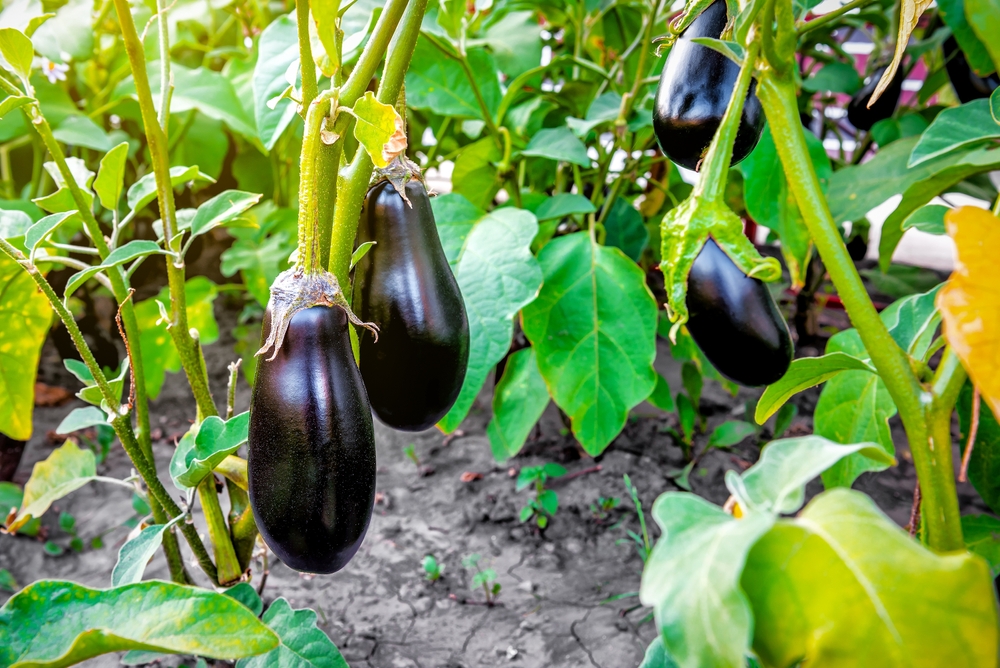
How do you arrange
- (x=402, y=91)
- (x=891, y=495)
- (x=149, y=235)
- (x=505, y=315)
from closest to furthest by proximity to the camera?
(x=402, y=91), (x=505, y=315), (x=891, y=495), (x=149, y=235)

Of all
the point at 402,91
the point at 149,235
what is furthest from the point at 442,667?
the point at 149,235

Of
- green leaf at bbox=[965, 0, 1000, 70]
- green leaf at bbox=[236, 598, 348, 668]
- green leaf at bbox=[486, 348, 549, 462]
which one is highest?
green leaf at bbox=[965, 0, 1000, 70]

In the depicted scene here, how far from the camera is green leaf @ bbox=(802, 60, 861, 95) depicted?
118cm

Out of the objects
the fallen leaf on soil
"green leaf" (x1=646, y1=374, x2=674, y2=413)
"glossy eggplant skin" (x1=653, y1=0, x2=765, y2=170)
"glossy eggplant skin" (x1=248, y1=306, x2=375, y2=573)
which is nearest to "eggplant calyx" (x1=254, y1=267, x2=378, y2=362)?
"glossy eggplant skin" (x1=248, y1=306, x2=375, y2=573)

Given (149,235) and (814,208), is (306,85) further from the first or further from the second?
(149,235)

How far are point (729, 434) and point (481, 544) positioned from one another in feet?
1.47

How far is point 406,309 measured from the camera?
1.33 feet

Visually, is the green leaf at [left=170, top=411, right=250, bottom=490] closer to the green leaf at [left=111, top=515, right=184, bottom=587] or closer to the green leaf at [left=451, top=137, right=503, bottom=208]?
the green leaf at [left=111, top=515, right=184, bottom=587]

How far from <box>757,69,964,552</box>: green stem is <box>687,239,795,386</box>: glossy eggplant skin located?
44mm

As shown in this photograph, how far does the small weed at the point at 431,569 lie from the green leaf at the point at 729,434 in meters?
0.49

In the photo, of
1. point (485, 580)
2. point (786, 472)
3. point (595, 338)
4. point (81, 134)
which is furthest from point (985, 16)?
point (81, 134)

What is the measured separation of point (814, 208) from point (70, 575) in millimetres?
1064

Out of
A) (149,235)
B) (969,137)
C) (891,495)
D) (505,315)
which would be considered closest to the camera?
(969,137)

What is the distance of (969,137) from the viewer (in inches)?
22.8
